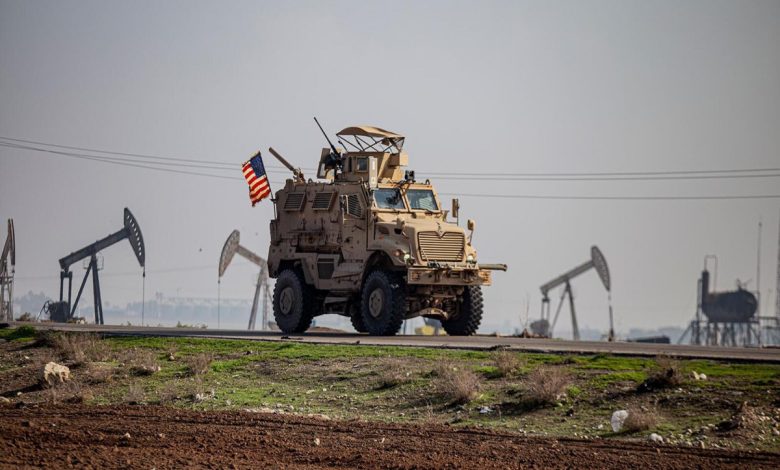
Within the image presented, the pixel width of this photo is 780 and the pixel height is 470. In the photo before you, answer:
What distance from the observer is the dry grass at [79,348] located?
93.2 feet

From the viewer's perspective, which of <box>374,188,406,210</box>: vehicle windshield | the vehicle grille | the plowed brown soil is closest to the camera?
the plowed brown soil

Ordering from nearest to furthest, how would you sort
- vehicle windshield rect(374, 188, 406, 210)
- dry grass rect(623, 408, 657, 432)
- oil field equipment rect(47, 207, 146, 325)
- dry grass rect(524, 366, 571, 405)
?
dry grass rect(623, 408, 657, 432)
dry grass rect(524, 366, 571, 405)
vehicle windshield rect(374, 188, 406, 210)
oil field equipment rect(47, 207, 146, 325)

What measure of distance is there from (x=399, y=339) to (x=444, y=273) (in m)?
2.47

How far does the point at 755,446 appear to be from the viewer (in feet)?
59.6

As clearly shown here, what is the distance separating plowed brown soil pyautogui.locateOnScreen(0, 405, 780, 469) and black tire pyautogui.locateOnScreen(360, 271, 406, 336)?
13.7 m

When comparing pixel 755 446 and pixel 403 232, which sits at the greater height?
pixel 403 232

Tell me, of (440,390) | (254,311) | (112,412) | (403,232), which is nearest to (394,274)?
A: (403,232)

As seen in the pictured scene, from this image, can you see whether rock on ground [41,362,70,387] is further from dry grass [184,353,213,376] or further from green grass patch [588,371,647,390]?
green grass patch [588,371,647,390]

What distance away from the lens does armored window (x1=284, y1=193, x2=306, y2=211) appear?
38531 millimetres

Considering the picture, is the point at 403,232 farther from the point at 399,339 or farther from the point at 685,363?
the point at 685,363

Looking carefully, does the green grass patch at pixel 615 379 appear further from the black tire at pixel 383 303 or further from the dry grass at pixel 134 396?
the black tire at pixel 383 303

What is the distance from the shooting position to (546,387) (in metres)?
21.4

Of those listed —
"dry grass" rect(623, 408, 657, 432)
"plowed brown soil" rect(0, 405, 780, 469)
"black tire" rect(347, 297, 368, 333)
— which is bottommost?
"plowed brown soil" rect(0, 405, 780, 469)

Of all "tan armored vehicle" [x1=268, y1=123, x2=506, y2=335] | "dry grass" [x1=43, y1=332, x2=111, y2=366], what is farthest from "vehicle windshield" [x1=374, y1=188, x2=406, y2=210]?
"dry grass" [x1=43, y1=332, x2=111, y2=366]
